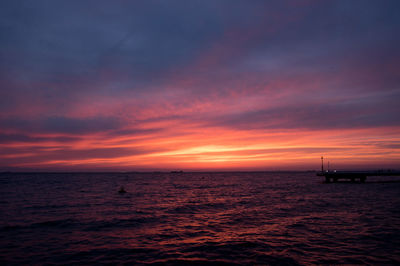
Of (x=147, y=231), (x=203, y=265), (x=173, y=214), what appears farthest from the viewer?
(x=173, y=214)

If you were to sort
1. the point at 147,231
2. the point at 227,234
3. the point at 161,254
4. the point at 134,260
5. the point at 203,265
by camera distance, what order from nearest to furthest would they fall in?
1. the point at 203,265
2. the point at 134,260
3. the point at 161,254
4. the point at 227,234
5. the point at 147,231

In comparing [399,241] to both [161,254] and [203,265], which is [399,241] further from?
[161,254]

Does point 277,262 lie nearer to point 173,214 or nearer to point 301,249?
point 301,249

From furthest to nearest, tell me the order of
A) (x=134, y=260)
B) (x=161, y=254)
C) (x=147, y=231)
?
(x=147, y=231) < (x=161, y=254) < (x=134, y=260)

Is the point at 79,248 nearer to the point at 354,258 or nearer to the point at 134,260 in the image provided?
the point at 134,260

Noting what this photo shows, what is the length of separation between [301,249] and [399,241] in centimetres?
695

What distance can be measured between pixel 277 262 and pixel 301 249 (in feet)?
9.19

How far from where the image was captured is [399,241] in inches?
616

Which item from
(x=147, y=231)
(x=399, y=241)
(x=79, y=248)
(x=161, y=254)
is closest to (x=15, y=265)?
(x=79, y=248)

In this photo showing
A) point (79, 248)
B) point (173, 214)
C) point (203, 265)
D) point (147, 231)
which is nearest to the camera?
point (203, 265)

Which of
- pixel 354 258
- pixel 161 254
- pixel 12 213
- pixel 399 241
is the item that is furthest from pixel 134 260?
pixel 12 213

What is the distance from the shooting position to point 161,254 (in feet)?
46.0

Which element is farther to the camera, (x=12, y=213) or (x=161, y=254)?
(x=12, y=213)

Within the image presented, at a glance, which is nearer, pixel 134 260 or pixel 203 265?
pixel 203 265
